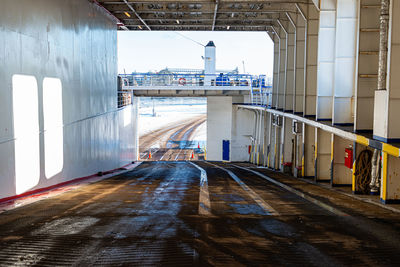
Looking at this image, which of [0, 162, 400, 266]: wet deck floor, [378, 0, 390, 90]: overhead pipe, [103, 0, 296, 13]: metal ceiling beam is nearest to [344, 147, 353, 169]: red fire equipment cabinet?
[378, 0, 390, 90]: overhead pipe

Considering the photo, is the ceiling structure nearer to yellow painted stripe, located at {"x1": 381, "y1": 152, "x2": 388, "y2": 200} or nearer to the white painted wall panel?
the white painted wall panel

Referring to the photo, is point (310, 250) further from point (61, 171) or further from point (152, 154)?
point (152, 154)

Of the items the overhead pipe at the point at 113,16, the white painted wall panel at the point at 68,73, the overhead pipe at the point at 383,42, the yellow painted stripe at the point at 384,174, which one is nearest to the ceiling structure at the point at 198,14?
the overhead pipe at the point at 113,16

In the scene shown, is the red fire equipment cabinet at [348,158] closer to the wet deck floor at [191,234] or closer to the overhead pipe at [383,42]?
the overhead pipe at [383,42]

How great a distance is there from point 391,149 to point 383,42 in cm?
374

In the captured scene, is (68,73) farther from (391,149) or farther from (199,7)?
(391,149)

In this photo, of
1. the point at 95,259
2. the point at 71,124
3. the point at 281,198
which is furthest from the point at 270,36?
the point at 95,259

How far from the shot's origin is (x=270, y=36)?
28.9 meters

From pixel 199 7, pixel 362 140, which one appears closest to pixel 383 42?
pixel 362 140

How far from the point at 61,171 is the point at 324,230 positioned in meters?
9.83

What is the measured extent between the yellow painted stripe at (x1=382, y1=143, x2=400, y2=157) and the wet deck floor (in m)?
1.72

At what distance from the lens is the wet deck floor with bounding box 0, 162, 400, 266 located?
557 cm

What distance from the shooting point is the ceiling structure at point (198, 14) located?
67.5ft

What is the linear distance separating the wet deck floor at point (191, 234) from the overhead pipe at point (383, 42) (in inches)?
170
